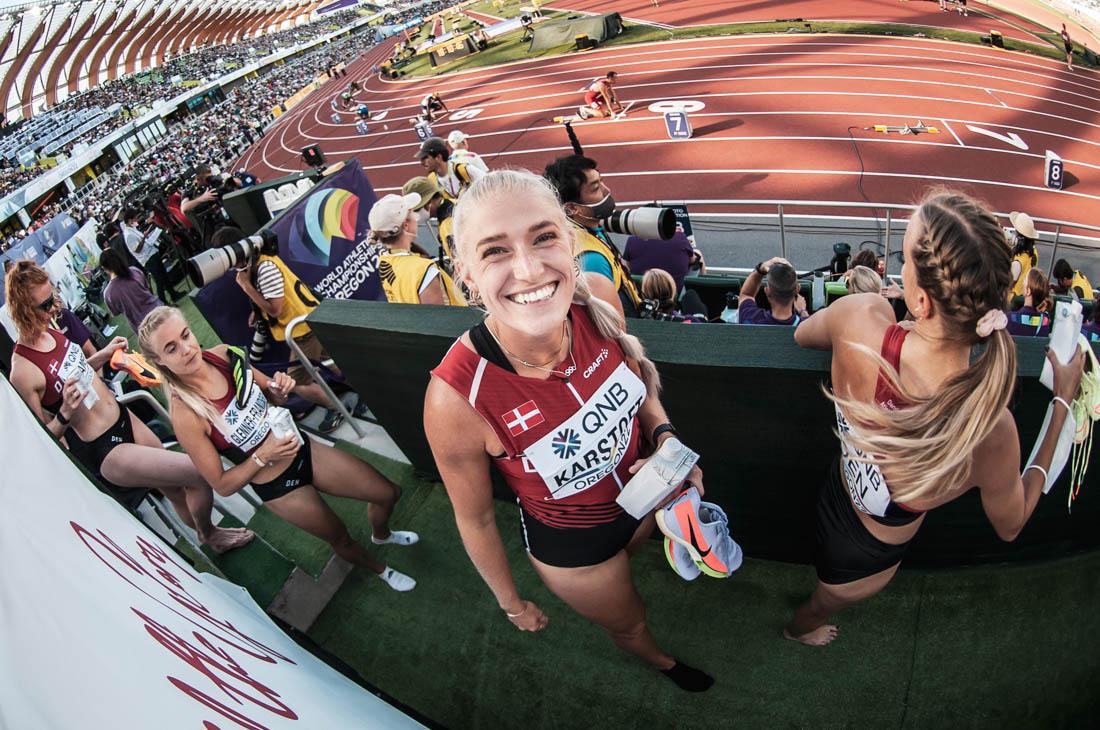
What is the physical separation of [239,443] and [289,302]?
220 cm

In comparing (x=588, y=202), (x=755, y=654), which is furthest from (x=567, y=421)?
(x=588, y=202)

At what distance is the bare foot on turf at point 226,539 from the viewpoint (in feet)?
10.9

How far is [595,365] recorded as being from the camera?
167 centimetres

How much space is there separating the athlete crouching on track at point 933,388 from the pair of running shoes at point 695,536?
445 millimetres

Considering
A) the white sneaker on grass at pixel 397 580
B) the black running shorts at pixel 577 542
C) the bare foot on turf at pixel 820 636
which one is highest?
the black running shorts at pixel 577 542

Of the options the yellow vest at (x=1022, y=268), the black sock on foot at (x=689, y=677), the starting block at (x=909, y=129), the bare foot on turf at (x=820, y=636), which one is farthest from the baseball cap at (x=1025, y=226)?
the starting block at (x=909, y=129)

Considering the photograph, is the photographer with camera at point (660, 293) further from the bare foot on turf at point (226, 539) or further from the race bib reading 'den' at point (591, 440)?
the bare foot on turf at point (226, 539)

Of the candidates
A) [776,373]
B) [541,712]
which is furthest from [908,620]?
[541,712]

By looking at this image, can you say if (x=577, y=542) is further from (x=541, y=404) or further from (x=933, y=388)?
(x=933, y=388)

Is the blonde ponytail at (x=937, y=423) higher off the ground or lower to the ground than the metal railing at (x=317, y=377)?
higher

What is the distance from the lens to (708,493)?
271 cm

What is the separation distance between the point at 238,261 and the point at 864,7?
26308mm

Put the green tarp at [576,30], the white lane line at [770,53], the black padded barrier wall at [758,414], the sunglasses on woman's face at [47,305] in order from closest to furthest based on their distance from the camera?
the black padded barrier wall at [758,414]
the sunglasses on woman's face at [47,305]
the white lane line at [770,53]
the green tarp at [576,30]

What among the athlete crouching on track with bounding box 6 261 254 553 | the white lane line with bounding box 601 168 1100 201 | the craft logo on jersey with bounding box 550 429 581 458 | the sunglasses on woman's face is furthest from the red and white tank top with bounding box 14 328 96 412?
the white lane line with bounding box 601 168 1100 201
